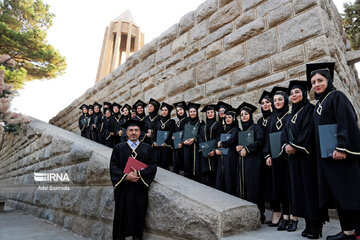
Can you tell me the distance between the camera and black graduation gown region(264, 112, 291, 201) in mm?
2900

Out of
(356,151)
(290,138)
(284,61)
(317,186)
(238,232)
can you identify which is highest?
(284,61)

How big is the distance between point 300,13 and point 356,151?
281cm

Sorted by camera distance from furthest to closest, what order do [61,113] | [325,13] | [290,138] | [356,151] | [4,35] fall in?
[61,113] < [4,35] < [325,13] < [290,138] < [356,151]

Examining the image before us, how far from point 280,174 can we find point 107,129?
5118 mm

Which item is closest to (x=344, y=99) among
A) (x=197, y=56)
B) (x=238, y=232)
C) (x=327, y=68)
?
(x=327, y=68)

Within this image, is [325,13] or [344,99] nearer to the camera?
[344,99]

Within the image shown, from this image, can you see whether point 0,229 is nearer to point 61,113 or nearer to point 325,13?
point 325,13

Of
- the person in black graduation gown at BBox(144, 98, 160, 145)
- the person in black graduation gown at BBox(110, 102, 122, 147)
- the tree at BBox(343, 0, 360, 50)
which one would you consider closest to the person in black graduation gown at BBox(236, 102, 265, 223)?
the person in black graduation gown at BBox(144, 98, 160, 145)

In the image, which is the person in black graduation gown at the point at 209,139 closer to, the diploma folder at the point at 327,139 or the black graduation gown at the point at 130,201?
the black graduation gown at the point at 130,201

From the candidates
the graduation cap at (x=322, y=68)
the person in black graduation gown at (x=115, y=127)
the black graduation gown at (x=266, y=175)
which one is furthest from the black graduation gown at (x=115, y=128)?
the graduation cap at (x=322, y=68)

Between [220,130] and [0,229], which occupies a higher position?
[220,130]

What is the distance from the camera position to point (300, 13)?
400cm

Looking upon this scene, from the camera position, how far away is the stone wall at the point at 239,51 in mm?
3873

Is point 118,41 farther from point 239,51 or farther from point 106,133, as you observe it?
point 239,51
